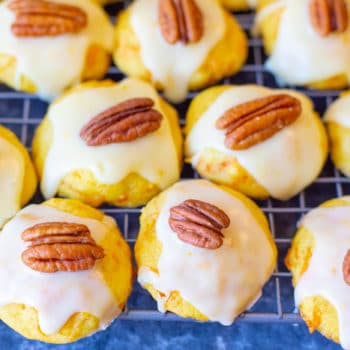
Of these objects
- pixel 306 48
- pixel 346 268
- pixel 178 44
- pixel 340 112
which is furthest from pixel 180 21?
pixel 346 268

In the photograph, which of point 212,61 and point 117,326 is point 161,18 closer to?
point 212,61

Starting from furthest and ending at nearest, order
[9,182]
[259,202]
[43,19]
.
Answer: [259,202] < [43,19] < [9,182]

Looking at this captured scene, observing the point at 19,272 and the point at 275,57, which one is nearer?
the point at 19,272

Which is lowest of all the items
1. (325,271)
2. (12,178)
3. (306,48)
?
(325,271)

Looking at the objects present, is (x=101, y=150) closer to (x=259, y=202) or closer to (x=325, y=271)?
(x=259, y=202)

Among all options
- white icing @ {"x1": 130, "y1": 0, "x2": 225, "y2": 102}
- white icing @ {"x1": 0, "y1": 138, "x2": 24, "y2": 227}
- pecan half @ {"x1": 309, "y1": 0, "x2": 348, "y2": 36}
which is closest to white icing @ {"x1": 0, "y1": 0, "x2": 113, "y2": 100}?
white icing @ {"x1": 130, "y1": 0, "x2": 225, "y2": 102}

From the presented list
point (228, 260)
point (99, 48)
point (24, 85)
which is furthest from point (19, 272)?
point (99, 48)
